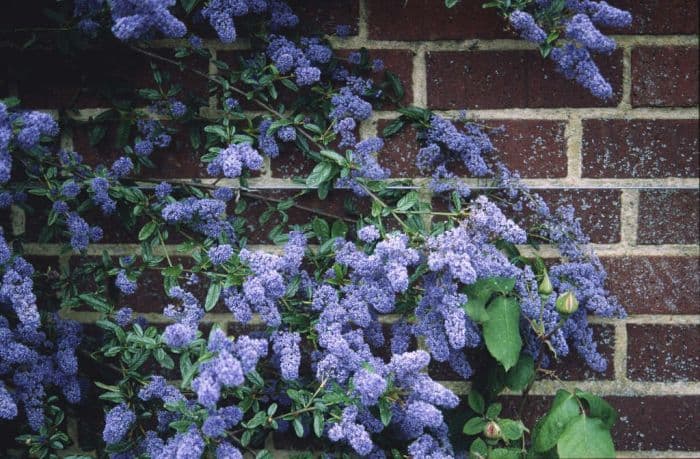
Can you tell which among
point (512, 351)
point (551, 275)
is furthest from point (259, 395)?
point (551, 275)

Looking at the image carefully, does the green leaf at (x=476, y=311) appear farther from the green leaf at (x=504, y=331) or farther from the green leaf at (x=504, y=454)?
the green leaf at (x=504, y=454)

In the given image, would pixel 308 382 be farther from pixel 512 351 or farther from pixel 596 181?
pixel 596 181

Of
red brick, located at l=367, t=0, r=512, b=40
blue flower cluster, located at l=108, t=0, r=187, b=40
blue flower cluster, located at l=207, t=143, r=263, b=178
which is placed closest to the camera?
blue flower cluster, located at l=108, t=0, r=187, b=40

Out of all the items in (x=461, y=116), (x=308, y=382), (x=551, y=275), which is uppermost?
(x=461, y=116)

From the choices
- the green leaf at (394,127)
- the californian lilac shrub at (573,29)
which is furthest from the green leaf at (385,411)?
the californian lilac shrub at (573,29)

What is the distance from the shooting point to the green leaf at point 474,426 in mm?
1126

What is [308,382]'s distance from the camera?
45.5 inches

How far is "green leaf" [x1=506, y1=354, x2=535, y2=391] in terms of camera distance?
3.76ft

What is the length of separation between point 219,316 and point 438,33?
598 millimetres

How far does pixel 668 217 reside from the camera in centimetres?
117

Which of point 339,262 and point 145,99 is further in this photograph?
point 145,99

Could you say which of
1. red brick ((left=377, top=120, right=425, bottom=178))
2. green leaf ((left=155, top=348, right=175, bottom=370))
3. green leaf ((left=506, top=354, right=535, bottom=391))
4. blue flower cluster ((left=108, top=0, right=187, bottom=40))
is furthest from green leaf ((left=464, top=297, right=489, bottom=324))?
blue flower cluster ((left=108, top=0, right=187, bottom=40))

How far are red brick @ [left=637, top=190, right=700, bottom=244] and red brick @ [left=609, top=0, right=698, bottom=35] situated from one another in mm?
262

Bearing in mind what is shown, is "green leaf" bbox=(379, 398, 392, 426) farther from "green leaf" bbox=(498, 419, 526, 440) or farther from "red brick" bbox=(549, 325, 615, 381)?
"red brick" bbox=(549, 325, 615, 381)
